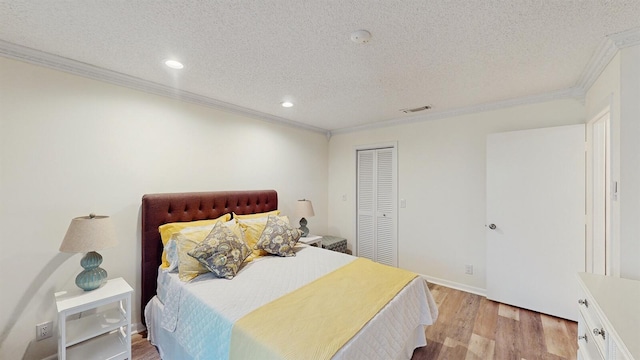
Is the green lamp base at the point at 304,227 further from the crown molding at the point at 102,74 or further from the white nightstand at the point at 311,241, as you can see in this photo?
the crown molding at the point at 102,74

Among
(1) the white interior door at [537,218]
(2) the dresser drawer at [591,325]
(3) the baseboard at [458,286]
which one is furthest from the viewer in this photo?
(3) the baseboard at [458,286]

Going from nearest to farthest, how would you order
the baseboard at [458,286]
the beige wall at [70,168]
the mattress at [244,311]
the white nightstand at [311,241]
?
the mattress at [244,311] < the beige wall at [70,168] < the baseboard at [458,286] < the white nightstand at [311,241]

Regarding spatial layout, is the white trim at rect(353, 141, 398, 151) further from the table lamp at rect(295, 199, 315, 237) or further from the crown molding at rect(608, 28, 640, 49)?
the crown molding at rect(608, 28, 640, 49)

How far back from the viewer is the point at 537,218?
2.61m

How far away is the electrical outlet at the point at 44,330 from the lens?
184cm

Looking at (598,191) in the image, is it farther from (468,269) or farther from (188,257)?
(188,257)

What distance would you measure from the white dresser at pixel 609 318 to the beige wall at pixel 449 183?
1579 millimetres

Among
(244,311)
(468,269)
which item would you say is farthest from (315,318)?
(468,269)

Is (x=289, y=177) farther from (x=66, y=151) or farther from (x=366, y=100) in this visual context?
(x=66, y=151)

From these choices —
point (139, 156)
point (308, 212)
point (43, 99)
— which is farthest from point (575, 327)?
point (43, 99)

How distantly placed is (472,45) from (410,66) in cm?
44

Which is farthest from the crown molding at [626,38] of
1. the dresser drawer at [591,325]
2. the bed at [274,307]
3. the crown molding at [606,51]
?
the bed at [274,307]

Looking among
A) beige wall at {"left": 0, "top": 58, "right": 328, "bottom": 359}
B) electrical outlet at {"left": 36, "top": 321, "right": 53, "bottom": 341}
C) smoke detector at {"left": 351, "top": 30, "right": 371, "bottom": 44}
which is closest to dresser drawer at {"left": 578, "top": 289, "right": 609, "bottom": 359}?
smoke detector at {"left": 351, "top": 30, "right": 371, "bottom": 44}

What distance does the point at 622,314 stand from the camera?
45.4 inches
